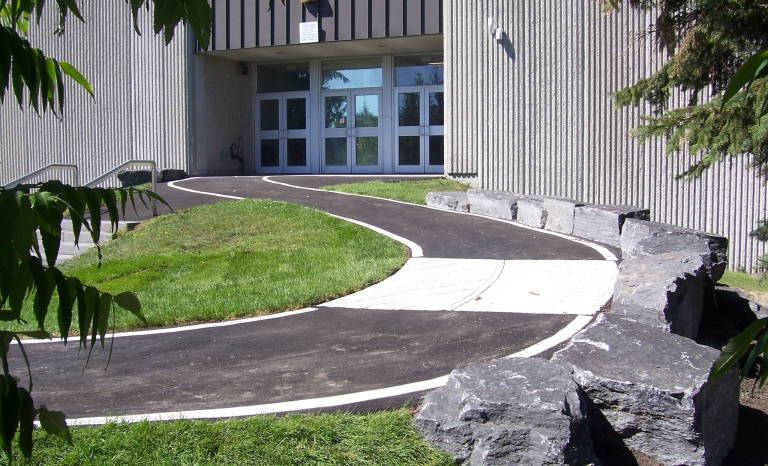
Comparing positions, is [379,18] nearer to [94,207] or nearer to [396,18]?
[396,18]

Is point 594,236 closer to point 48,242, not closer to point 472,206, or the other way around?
point 472,206

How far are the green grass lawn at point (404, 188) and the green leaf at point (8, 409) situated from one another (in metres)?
13.8

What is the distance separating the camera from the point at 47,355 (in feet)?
21.2

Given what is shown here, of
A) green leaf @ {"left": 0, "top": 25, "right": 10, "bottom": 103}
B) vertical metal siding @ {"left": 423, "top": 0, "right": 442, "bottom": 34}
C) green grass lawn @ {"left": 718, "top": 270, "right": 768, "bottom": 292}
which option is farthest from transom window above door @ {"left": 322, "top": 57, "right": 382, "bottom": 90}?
green leaf @ {"left": 0, "top": 25, "right": 10, "bottom": 103}

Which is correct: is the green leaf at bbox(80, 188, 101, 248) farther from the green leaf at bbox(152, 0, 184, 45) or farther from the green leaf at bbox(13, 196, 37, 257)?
the green leaf at bbox(152, 0, 184, 45)

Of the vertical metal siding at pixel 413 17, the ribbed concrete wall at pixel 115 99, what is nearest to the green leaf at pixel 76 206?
the vertical metal siding at pixel 413 17

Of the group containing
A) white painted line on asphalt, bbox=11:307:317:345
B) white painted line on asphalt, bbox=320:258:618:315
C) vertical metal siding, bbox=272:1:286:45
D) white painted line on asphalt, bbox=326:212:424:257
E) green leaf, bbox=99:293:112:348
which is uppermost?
vertical metal siding, bbox=272:1:286:45

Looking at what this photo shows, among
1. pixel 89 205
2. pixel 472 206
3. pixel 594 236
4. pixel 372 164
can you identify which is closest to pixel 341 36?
pixel 372 164

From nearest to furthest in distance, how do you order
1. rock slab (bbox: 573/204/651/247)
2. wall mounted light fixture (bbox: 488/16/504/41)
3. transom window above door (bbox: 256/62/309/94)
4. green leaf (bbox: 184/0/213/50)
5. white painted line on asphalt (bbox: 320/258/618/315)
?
green leaf (bbox: 184/0/213/50) < white painted line on asphalt (bbox: 320/258/618/315) < rock slab (bbox: 573/204/651/247) < wall mounted light fixture (bbox: 488/16/504/41) < transom window above door (bbox: 256/62/309/94)

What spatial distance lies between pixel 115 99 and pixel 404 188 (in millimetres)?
11850

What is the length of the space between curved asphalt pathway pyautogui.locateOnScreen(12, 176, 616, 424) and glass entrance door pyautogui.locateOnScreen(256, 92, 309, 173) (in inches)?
609

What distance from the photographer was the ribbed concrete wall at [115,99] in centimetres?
2288

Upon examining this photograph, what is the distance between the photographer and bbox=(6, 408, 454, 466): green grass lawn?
157 inches

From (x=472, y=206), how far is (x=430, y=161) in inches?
355
